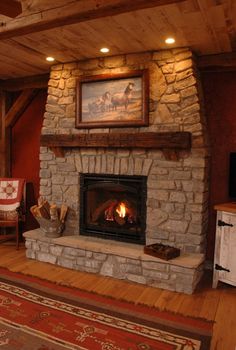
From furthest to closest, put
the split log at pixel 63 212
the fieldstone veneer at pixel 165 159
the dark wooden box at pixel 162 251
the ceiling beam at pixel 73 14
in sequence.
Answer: the split log at pixel 63 212, the fieldstone veneer at pixel 165 159, the dark wooden box at pixel 162 251, the ceiling beam at pixel 73 14

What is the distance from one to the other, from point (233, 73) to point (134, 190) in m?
1.76

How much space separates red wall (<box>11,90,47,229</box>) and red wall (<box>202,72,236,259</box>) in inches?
99.8

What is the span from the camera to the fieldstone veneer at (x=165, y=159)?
320cm

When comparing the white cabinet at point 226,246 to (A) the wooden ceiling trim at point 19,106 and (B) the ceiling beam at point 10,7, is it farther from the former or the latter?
(A) the wooden ceiling trim at point 19,106

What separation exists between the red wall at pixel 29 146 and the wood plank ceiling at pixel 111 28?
1105 millimetres

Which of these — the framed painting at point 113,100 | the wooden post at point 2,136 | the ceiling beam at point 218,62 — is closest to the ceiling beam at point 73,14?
the framed painting at point 113,100

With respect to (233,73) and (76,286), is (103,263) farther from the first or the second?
(233,73)

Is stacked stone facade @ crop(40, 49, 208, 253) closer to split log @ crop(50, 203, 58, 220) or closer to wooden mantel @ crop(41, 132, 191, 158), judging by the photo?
wooden mantel @ crop(41, 132, 191, 158)

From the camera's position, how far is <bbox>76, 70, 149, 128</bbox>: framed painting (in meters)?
3.39

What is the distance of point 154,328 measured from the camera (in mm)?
2391

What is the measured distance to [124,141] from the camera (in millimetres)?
3412

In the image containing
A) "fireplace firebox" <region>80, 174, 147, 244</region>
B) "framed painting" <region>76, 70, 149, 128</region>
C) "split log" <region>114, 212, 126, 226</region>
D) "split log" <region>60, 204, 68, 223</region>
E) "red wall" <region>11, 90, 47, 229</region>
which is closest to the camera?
"framed painting" <region>76, 70, 149, 128</region>

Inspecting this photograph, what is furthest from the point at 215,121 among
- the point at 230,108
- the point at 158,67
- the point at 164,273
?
the point at 164,273

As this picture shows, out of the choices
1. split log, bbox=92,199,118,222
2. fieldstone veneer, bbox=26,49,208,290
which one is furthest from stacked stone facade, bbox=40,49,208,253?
split log, bbox=92,199,118,222
